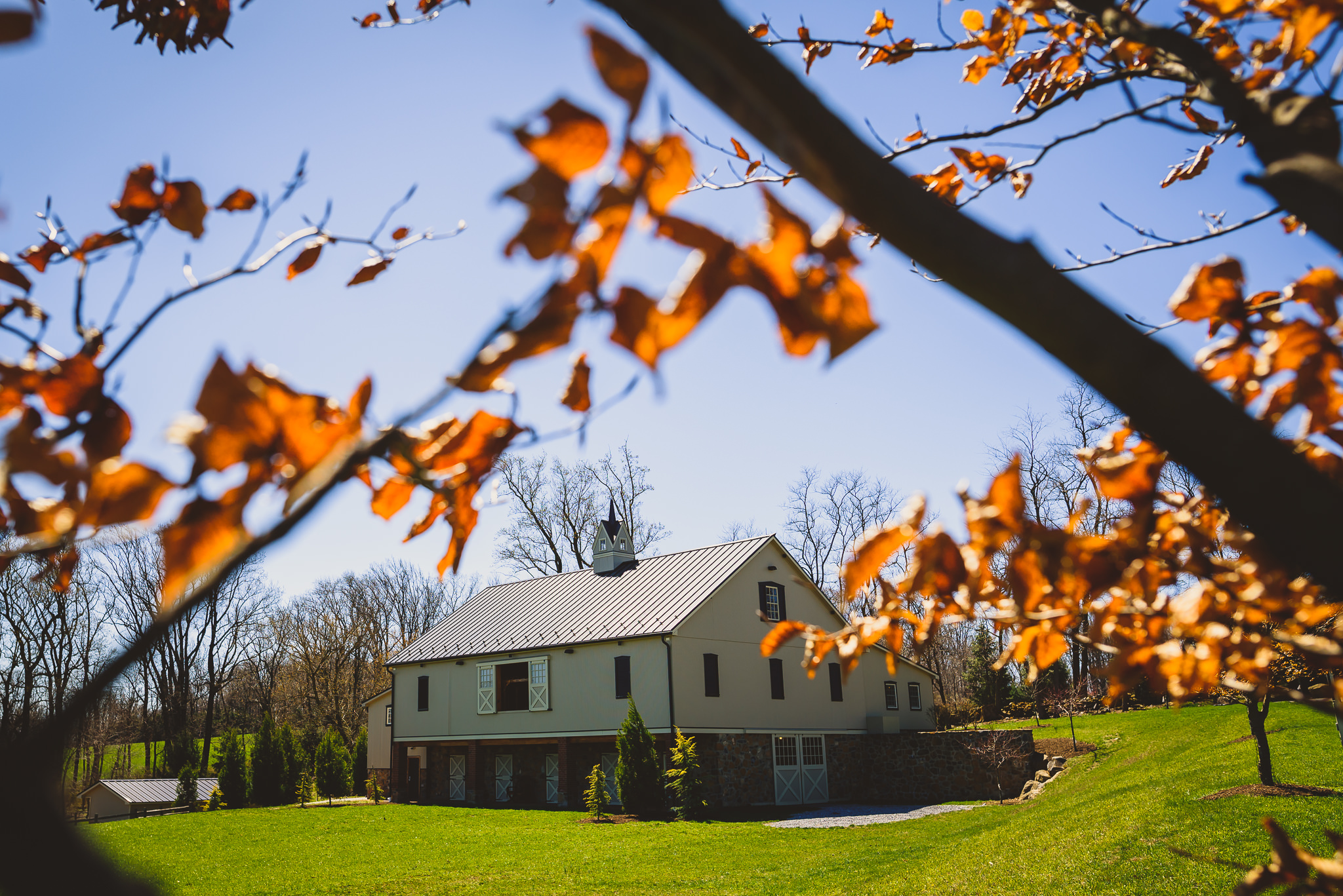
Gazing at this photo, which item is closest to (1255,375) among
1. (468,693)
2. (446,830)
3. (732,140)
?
(732,140)

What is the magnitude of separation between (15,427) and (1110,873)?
31.3 feet

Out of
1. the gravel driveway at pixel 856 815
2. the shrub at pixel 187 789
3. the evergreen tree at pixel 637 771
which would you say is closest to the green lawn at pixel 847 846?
the gravel driveway at pixel 856 815

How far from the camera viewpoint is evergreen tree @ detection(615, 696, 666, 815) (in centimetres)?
1675

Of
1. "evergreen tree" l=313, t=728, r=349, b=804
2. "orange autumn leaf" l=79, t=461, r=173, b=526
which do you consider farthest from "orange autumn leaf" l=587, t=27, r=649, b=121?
"evergreen tree" l=313, t=728, r=349, b=804

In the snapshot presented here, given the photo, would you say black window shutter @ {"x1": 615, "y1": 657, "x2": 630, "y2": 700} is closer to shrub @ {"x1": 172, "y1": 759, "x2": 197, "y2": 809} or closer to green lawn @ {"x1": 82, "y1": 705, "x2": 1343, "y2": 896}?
green lawn @ {"x1": 82, "y1": 705, "x2": 1343, "y2": 896}

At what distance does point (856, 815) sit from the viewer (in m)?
16.9

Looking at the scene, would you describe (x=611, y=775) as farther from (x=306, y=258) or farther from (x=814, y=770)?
(x=306, y=258)

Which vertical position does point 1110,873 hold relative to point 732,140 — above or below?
below

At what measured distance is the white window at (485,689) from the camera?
21.2m

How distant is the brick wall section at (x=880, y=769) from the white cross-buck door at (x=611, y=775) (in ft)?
7.39

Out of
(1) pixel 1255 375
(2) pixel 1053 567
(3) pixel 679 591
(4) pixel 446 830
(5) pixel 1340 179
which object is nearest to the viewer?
(5) pixel 1340 179

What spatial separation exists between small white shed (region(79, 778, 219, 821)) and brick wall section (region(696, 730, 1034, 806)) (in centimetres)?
1657

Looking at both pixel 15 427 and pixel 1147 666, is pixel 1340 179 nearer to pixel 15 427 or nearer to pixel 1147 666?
pixel 1147 666

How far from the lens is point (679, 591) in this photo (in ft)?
68.4
